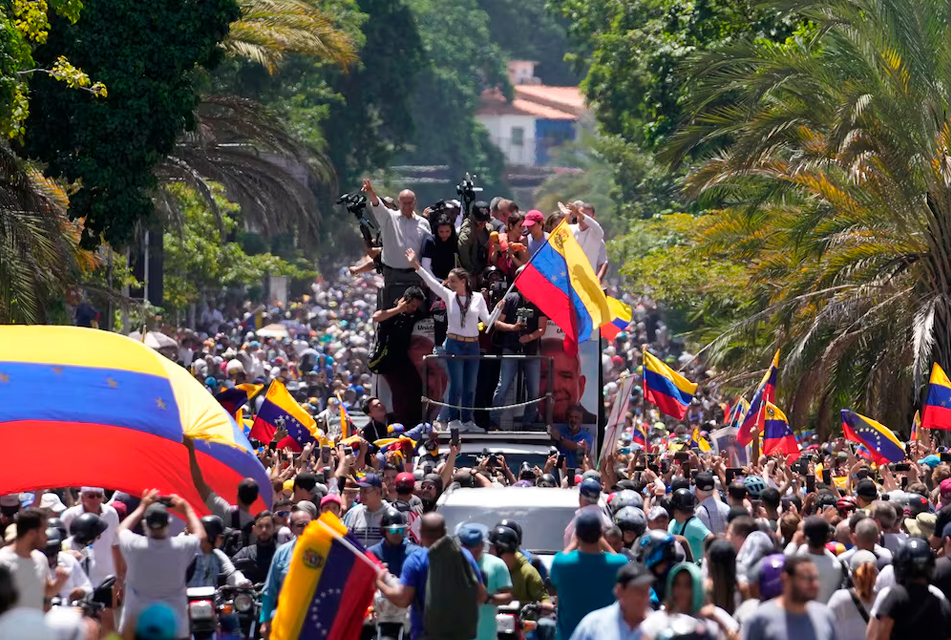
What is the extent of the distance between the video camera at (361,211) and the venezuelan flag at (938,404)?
5860 millimetres

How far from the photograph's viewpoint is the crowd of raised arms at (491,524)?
9.05 meters

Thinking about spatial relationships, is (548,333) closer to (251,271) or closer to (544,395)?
(544,395)

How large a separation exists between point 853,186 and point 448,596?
14.9 metres

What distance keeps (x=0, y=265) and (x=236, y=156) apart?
8.58 meters

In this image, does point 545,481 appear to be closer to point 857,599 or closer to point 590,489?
point 590,489

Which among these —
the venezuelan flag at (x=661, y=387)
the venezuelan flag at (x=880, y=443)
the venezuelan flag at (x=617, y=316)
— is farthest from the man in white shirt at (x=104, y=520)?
the venezuelan flag at (x=617, y=316)

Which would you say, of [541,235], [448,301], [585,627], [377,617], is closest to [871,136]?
[541,235]

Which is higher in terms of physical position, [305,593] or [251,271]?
[305,593]

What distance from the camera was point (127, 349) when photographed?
1283 centimetres

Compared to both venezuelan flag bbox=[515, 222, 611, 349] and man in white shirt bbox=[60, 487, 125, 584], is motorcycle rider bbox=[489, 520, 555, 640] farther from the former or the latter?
venezuelan flag bbox=[515, 222, 611, 349]

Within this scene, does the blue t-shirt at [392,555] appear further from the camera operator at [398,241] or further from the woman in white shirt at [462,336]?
the camera operator at [398,241]

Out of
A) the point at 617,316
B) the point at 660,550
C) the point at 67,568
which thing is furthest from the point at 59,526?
the point at 617,316

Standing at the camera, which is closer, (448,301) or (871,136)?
(448,301)

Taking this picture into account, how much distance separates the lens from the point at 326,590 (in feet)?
31.1
